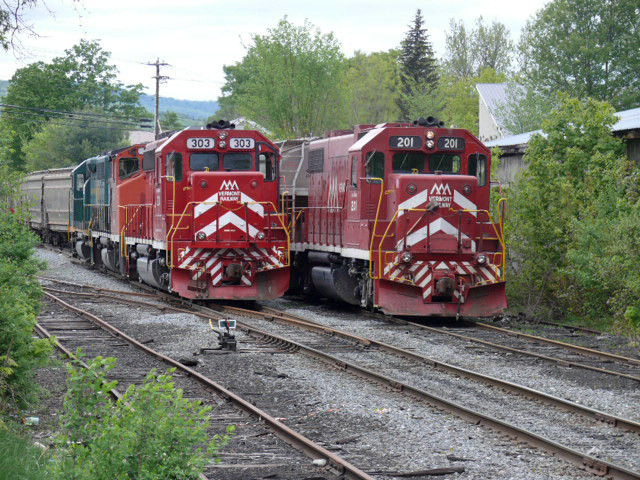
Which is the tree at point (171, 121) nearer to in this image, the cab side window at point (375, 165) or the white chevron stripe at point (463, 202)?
the cab side window at point (375, 165)

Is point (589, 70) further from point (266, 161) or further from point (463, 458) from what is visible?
point (463, 458)

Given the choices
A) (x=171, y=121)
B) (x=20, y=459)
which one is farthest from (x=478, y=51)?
(x=20, y=459)

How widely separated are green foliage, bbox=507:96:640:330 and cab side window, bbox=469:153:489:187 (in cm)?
144

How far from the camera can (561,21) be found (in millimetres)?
53344

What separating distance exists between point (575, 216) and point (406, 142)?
3800 millimetres

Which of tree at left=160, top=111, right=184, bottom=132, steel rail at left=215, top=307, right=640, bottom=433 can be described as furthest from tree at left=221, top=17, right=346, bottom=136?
tree at left=160, top=111, right=184, bottom=132

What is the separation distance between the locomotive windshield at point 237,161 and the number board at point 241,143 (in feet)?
0.62

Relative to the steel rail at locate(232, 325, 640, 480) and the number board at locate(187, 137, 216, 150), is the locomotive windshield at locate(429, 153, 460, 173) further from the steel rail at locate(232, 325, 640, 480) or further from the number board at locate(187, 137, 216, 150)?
the steel rail at locate(232, 325, 640, 480)

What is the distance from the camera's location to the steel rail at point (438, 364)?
831 centimetres

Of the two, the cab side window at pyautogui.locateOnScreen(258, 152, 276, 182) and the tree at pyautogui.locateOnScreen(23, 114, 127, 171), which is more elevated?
Answer: the tree at pyautogui.locateOnScreen(23, 114, 127, 171)

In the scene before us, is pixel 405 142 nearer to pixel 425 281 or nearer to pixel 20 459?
pixel 425 281

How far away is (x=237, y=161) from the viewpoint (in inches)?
709

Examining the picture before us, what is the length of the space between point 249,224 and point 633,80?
41.2 metres

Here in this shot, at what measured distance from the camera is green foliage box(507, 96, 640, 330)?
48.2 ft
